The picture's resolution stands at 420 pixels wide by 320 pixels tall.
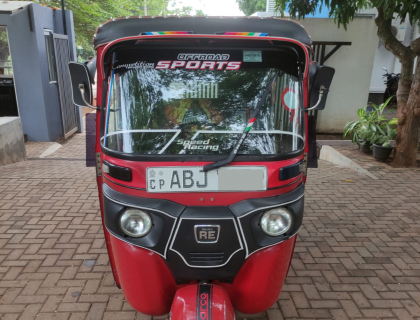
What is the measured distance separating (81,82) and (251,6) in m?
31.8

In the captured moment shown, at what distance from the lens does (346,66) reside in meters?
10.2

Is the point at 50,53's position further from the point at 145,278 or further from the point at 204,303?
the point at 204,303

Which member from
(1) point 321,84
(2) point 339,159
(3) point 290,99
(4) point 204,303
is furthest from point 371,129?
(4) point 204,303

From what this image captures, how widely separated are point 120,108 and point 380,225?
405 centimetres

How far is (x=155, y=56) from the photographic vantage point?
2.30 meters

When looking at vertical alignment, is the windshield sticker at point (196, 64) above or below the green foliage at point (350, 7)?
below

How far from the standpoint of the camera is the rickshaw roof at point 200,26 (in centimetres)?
228

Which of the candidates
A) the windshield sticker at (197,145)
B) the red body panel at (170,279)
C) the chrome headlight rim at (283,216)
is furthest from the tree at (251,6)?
the red body panel at (170,279)

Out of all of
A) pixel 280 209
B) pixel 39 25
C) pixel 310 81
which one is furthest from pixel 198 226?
pixel 39 25

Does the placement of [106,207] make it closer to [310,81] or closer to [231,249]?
[231,249]

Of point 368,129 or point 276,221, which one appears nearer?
point 276,221

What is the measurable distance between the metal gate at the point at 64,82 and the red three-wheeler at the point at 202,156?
25.9 ft

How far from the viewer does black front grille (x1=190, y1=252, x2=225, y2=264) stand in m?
2.23

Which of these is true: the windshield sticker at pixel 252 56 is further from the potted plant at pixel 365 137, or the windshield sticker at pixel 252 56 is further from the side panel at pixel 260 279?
the potted plant at pixel 365 137
